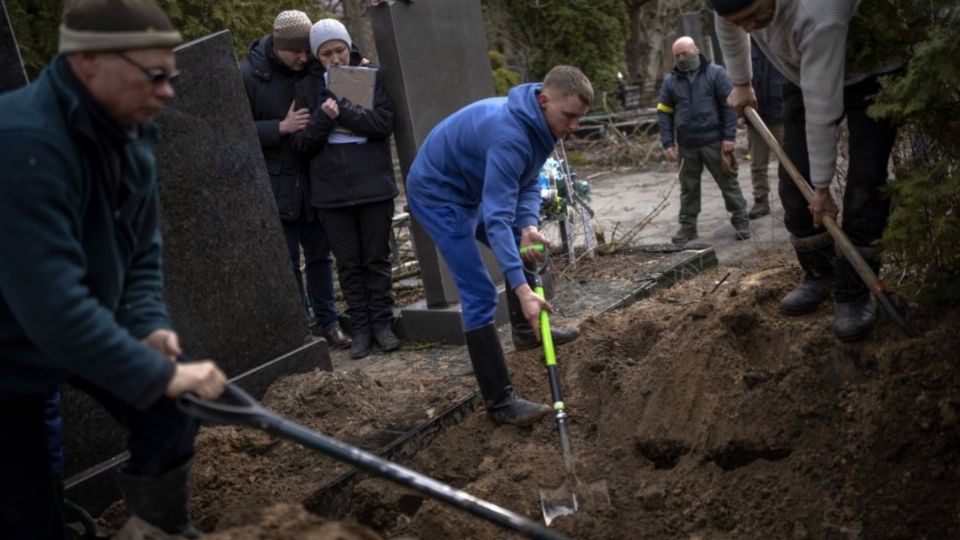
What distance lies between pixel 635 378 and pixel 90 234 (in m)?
2.81

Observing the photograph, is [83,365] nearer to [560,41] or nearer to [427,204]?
→ [427,204]

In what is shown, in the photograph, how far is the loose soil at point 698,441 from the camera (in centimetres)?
363

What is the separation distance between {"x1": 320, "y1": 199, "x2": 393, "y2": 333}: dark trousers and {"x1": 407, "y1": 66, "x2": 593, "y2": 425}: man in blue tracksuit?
1402 millimetres

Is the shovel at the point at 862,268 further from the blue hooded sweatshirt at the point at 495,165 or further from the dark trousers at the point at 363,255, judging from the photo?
the dark trousers at the point at 363,255

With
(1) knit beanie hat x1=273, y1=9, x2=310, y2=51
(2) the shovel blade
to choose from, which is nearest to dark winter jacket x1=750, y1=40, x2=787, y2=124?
(1) knit beanie hat x1=273, y1=9, x2=310, y2=51

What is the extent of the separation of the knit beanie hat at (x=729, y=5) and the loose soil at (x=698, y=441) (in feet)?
4.47

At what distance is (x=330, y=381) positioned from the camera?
5168 mm

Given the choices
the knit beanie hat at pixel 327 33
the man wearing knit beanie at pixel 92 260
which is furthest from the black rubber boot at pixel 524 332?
the man wearing knit beanie at pixel 92 260

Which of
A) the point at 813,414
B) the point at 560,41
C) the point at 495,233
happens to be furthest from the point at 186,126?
the point at 560,41

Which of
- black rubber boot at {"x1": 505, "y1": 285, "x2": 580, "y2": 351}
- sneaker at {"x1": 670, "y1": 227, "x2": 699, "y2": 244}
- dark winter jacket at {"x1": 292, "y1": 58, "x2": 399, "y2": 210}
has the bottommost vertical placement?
sneaker at {"x1": 670, "y1": 227, "x2": 699, "y2": 244}

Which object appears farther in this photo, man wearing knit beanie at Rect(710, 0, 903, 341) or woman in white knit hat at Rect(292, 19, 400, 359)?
woman in white knit hat at Rect(292, 19, 400, 359)

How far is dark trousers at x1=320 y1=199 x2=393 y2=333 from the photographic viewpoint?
6.33 meters

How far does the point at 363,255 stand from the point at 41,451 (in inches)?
140

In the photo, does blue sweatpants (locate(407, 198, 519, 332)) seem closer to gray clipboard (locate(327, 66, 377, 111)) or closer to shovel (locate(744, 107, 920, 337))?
shovel (locate(744, 107, 920, 337))
